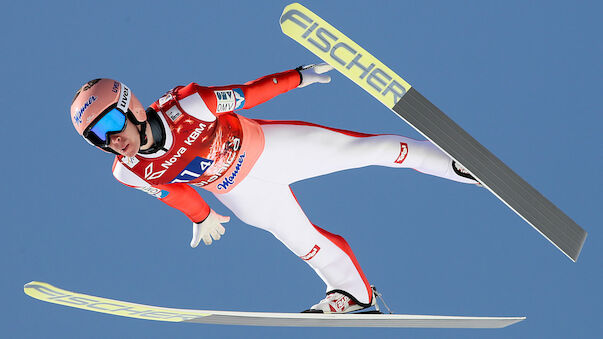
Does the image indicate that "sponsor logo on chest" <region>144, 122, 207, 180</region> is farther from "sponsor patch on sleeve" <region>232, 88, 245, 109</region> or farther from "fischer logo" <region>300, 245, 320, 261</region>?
"fischer logo" <region>300, 245, 320, 261</region>

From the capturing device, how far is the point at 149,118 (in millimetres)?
3211

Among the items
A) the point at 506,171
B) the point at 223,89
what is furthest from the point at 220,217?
the point at 506,171

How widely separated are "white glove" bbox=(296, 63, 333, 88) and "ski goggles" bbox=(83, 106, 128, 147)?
2.52 ft

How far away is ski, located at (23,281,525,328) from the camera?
3633 mm

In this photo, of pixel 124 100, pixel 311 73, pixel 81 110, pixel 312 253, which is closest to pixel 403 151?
pixel 311 73

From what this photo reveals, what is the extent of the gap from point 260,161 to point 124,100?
705 millimetres

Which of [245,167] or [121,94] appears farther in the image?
[245,167]

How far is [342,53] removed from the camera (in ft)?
9.52

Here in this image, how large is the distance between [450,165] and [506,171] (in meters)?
0.41

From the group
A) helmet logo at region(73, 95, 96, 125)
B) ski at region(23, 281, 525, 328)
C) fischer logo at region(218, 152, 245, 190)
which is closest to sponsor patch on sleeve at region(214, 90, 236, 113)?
fischer logo at region(218, 152, 245, 190)

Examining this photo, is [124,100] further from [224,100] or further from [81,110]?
[224,100]

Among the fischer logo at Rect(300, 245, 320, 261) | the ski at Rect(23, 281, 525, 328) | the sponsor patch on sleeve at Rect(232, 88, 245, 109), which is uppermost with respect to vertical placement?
the sponsor patch on sleeve at Rect(232, 88, 245, 109)

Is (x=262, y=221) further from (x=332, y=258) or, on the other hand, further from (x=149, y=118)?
(x=149, y=118)

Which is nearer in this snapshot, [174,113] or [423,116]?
[423,116]
